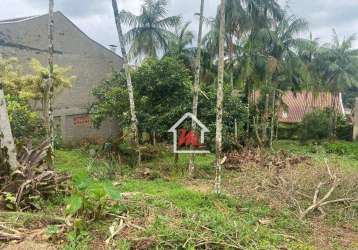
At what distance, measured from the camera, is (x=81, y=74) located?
1944 centimetres

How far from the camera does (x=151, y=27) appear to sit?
910 inches

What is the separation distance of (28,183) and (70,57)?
1317 cm

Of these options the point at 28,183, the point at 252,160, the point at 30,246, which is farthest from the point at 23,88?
the point at 30,246

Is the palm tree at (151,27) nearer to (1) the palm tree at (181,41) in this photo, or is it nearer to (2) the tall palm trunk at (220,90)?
(1) the palm tree at (181,41)

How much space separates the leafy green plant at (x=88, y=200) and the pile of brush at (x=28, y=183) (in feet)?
4.49

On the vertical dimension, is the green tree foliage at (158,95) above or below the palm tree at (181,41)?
below

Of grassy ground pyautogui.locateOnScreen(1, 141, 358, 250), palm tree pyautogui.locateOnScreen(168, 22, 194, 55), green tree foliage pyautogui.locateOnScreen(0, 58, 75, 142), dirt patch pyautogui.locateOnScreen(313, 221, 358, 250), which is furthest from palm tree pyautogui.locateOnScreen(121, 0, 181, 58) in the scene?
dirt patch pyautogui.locateOnScreen(313, 221, 358, 250)

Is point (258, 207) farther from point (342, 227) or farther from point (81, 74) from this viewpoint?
point (81, 74)

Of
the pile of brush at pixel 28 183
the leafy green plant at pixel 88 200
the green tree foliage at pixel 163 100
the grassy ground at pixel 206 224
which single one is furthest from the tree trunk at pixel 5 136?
the green tree foliage at pixel 163 100

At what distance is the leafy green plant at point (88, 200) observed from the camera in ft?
17.4

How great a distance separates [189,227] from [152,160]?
24.8ft

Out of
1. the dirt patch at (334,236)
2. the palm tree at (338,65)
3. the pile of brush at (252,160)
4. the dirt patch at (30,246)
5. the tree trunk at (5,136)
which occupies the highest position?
the palm tree at (338,65)

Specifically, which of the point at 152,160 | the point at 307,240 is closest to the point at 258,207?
the point at 307,240

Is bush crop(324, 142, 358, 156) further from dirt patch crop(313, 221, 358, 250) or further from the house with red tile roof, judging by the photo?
dirt patch crop(313, 221, 358, 250)
